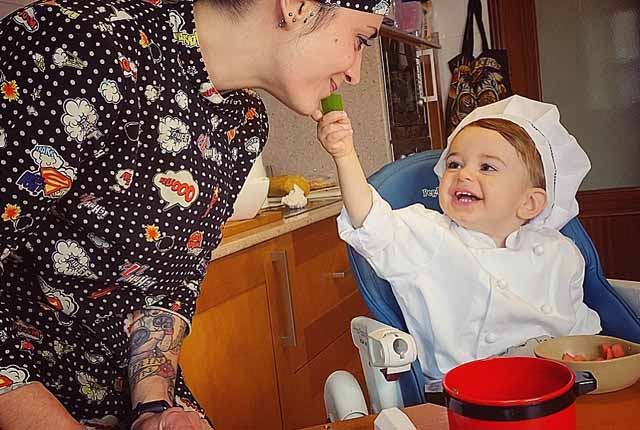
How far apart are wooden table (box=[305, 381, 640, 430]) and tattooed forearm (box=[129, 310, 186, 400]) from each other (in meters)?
0.25

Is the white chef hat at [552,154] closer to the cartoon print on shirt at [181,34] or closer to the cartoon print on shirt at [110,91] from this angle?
the cartoon print on shirt at [181,34]

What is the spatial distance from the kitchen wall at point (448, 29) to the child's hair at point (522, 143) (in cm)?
223

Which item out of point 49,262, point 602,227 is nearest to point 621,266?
point 602,227

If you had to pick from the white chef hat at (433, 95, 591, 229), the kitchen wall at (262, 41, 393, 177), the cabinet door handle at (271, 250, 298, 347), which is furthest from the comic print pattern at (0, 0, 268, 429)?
the kitchen wall at (262, 41, 393, 177)

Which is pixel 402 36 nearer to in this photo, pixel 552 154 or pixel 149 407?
pixel 552 154

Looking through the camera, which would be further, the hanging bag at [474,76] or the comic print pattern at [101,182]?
the hanging bag at [474,76]

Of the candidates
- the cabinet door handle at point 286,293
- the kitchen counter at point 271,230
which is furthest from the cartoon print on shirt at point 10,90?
the cabinet door handle at point 286,293

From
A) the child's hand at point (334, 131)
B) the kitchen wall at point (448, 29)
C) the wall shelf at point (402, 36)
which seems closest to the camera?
the child's hand at point (334, 131)

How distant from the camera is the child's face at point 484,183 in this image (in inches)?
60.7

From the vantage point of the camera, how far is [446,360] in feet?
4.83

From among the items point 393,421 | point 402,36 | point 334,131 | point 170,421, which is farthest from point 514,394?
point 402,36

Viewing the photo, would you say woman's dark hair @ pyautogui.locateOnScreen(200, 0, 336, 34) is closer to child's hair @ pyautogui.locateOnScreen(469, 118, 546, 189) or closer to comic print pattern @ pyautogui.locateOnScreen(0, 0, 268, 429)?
comic print pattern @ pyautogui.locateOnScreen(0, 0, 268, 429)

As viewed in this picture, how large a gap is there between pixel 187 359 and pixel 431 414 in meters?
0.84

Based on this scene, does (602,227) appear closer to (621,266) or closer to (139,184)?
(621,266)
